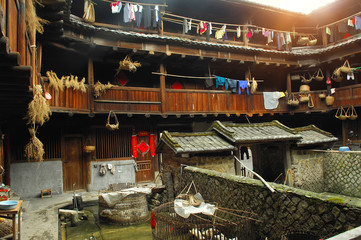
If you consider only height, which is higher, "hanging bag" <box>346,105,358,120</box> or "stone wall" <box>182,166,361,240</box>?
"hanging bag" <box>346,105,358,120</box>

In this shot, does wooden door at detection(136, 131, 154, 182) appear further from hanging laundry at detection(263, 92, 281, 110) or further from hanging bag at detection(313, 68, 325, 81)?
hanging bag at detection(313, 68, 325, 81)

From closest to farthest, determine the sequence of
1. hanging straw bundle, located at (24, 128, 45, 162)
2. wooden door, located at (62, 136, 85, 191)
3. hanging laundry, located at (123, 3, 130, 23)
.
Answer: hanging straw bundle, located at (24, 128, 45, 162) < wooden door, located at (62, 136, 85, 191) < hanging laundry, located at (123, 3, 130, 23)

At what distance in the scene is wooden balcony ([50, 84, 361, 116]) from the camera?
37.2ft

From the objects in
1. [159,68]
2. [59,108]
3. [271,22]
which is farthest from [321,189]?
[271,22]

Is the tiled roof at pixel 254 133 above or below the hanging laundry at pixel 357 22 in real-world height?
below

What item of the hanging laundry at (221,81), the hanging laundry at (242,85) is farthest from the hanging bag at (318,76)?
the hanging laundry at (221,81)

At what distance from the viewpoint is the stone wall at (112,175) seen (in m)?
12.7

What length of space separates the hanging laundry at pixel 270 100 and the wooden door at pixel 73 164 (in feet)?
36.1

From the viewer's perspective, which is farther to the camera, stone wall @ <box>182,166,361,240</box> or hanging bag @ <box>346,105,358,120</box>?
hanging bag @ <box>346,105,358,120</box>

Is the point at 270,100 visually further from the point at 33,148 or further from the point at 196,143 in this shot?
the point at 33,148

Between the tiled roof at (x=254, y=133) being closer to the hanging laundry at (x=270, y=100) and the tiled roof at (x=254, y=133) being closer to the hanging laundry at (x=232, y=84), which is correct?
the hanging laundry at (x=232, y=84)

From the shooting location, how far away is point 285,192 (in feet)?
14.5

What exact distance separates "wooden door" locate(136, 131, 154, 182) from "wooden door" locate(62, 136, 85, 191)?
294cm

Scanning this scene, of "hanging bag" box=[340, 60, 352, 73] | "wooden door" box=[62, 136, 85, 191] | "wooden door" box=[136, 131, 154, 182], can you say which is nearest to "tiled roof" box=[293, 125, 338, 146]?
"hanging bag" box=[340, 60, 352, 73]
